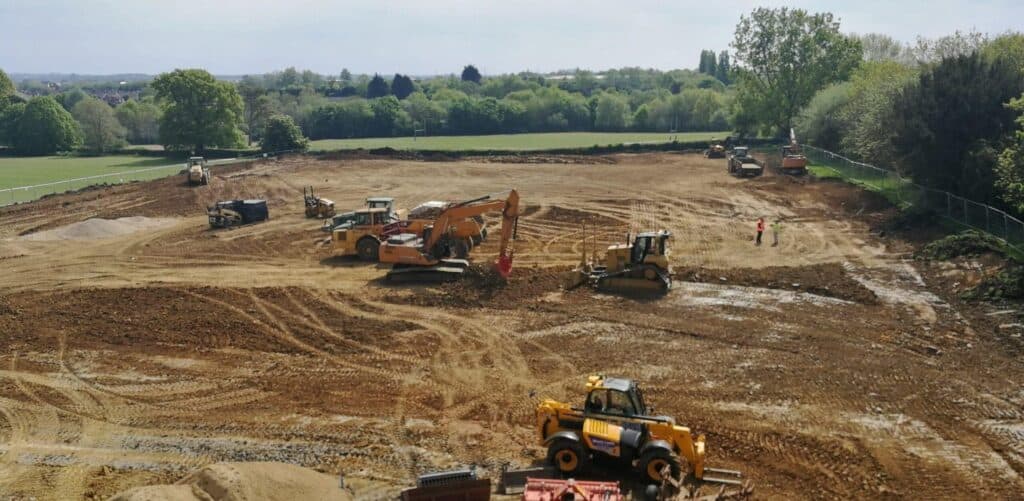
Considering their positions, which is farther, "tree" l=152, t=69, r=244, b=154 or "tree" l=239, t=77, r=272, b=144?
"tree" l=239, t=77, r=272, b=144

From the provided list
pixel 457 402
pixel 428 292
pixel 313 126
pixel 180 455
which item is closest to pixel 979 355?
pixel 457 402

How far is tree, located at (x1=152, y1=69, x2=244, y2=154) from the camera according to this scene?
76.2 meters

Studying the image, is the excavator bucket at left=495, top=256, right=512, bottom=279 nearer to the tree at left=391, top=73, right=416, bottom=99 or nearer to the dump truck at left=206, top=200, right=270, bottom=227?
the dump truck at left=206, top=200, right=270, bottom=227

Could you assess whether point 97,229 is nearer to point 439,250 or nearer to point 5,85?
point 439,250

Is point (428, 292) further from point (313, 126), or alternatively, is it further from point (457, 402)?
point (313, 126)

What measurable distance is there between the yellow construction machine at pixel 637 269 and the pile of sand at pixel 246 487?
13778 millimetres

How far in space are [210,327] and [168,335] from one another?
1.16 metres

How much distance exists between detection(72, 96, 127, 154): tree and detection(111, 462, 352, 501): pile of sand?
89.6 metres

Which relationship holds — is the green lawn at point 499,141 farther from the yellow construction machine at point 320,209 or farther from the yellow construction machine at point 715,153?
the yellow construction machine at point 320,209

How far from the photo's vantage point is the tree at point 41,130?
89000mm

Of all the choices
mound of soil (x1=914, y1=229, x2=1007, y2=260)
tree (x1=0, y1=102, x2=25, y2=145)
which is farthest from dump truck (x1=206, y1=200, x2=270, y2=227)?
tree (x1=0, y1=102, x2=25, y2=145)

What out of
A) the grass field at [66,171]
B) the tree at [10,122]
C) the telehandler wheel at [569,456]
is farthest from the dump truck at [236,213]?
the tree at [10,122]

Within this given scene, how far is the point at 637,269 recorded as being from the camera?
25.5 m

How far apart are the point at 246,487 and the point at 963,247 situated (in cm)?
2591
